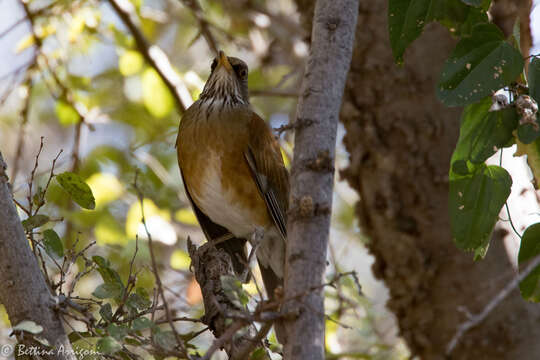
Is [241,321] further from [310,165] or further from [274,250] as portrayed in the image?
[274,250]

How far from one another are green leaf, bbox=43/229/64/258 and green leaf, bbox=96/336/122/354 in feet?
1.90

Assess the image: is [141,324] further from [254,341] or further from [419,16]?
[419,16]

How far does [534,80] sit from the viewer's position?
2.11 metres

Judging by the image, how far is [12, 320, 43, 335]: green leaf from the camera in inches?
74.7

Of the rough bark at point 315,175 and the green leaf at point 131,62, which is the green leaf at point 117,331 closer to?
the rough bark at point 315,175

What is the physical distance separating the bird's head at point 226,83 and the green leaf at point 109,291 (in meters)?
1.86

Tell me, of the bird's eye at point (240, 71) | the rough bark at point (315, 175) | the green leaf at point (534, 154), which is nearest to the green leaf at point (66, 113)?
the bird's eye at point (240, 71)

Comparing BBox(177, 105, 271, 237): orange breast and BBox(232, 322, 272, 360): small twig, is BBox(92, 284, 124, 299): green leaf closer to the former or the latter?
BBox(232, 322, 272, 360): small twig

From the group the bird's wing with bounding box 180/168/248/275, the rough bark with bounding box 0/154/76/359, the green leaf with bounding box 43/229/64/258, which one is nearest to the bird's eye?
the bird's wing with bounding box 180/168/248/275

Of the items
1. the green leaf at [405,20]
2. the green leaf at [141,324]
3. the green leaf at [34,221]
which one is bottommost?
the green leaf at [141,324]

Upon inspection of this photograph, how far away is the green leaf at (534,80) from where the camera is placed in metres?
2.09

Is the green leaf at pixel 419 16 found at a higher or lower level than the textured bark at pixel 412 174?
lower

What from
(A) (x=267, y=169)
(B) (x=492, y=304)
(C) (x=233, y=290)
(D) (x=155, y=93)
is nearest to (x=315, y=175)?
(C) (x=233, y=290)

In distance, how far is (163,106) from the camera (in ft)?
15.0
